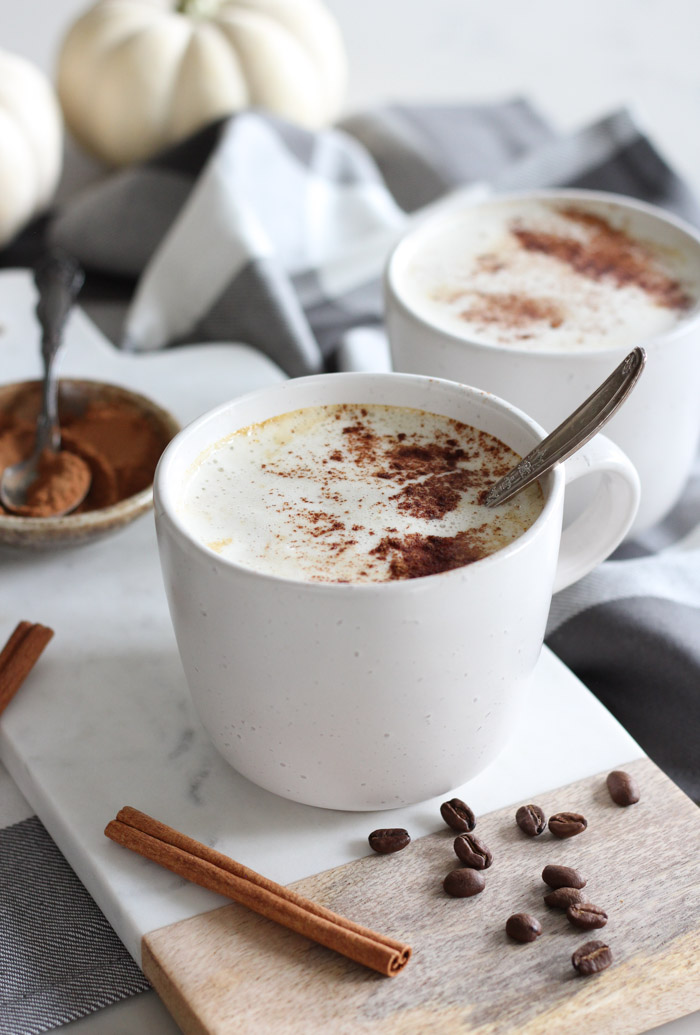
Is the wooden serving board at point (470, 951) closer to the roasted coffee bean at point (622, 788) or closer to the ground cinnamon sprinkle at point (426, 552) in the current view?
the roasted coffee bean at point (622, 788)

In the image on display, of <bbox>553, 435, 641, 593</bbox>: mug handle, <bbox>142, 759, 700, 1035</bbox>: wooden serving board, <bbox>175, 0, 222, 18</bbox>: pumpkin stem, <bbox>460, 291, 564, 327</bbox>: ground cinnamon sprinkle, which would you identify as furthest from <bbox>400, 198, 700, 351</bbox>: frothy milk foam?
<bbox>175, 0, 222, 18</bbox>: pumpkin stem

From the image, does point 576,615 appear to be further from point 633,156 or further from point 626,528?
point 633,156

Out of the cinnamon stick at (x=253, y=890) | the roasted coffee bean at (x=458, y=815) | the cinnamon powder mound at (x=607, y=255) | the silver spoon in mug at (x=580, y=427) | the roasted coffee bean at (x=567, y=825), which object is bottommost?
the cinnamon stick at (x=253, y=890)

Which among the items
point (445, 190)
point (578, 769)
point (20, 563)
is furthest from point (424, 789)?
point (445, 190)

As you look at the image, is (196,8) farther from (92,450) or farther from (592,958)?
(592,958)

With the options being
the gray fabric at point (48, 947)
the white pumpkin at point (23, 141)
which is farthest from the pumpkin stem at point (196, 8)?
the gray fabric at point (48, 947)

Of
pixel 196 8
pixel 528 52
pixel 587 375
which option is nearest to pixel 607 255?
pixel 587 375

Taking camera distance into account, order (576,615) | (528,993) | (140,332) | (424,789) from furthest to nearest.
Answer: (140,332) < (576,615) < (424,789) < (528,993)
